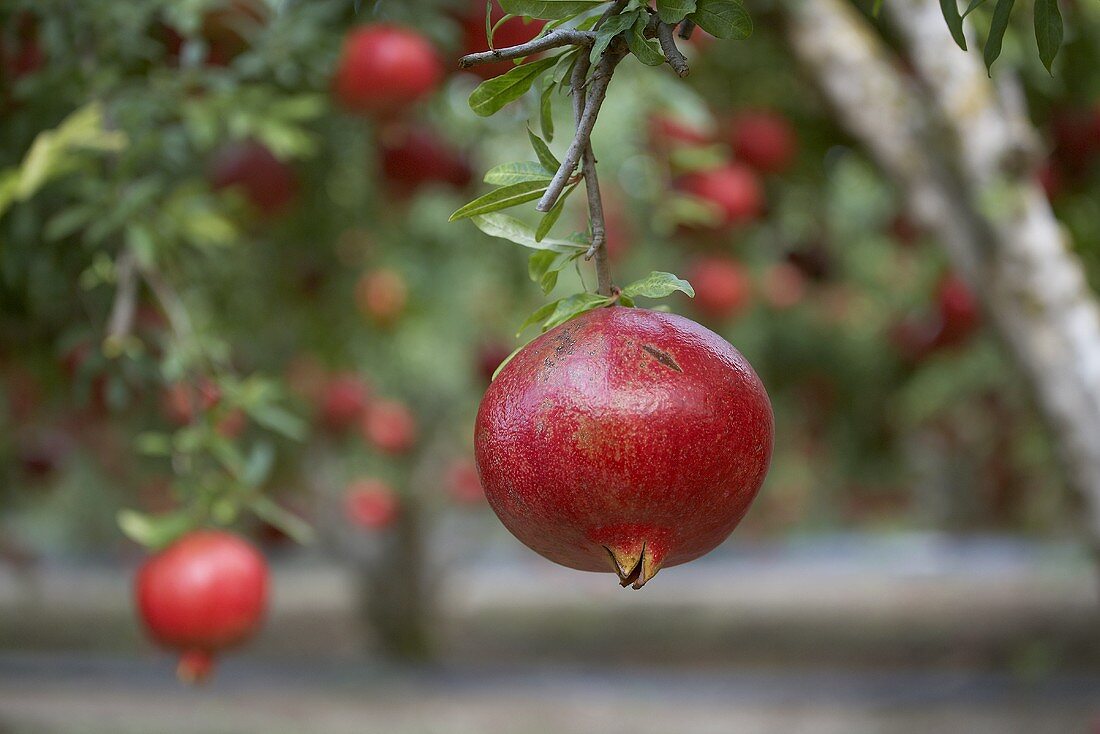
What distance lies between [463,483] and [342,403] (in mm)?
4115

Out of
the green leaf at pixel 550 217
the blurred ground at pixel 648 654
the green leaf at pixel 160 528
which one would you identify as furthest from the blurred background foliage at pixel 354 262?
the blurred ground at pixel 648 654

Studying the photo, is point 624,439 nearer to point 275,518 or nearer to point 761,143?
point 275,518

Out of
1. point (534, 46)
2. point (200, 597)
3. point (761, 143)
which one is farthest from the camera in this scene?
point (761, 143)

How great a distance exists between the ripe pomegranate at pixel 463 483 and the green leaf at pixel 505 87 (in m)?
6.83

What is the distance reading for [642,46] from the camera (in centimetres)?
63

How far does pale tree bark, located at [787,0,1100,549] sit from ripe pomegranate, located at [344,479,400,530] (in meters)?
4.31

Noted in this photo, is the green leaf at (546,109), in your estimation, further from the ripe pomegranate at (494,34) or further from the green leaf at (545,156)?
the ripe pomegranate at (494,34)

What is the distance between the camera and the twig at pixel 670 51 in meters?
0.57

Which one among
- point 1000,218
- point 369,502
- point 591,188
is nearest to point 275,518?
point 591,188

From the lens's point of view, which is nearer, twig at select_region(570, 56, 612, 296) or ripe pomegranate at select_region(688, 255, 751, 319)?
twig at select_region(570, 56, 612, 296)

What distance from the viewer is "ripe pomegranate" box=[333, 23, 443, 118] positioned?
1.74 meters

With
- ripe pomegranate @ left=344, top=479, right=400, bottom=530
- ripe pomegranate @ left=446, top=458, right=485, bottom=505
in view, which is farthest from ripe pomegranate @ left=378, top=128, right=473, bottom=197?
ripe pomegranate @ left=446, top=458, right=485, bottom=505

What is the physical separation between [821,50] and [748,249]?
1810 millimetres

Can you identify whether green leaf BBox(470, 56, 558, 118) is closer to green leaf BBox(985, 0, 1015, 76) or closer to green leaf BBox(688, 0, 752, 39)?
green leaf BBox(688, 0, 752, 39)
